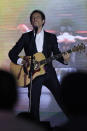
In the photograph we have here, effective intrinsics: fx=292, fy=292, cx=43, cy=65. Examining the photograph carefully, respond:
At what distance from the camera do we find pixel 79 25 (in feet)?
13.2

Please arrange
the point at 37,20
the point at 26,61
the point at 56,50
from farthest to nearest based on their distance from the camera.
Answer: the point at 37,20
the point at 56,50
the point at 26,61

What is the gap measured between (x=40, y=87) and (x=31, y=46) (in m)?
0.57

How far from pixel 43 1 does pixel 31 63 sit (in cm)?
100

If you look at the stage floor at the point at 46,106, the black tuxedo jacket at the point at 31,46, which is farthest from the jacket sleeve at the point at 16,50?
the stage floor at the point at 46,106

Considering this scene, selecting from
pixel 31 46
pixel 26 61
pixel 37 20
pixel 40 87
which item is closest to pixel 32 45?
pixel 31 46

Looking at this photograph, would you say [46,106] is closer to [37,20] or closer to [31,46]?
[31,46]

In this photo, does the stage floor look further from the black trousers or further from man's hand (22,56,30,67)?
man's hand (22,56,30,67)

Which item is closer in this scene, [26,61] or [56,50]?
[26,61]

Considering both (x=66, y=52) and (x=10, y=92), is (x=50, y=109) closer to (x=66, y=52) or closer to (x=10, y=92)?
(x=66, y=52)

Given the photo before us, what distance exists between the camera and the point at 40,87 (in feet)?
13.0

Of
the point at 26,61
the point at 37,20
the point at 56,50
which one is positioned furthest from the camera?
the point at 37,20

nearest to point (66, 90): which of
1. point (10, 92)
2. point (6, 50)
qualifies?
point (10, 92)

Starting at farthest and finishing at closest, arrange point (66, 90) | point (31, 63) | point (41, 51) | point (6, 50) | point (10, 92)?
point (6, 50) < point (41, 51) < point (31, 63) < point (10, 92) < point (66, 90)

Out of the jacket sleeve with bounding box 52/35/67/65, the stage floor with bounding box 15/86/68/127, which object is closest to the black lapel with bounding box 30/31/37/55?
the jacket sleeve with bounding box 52/35/67/65
